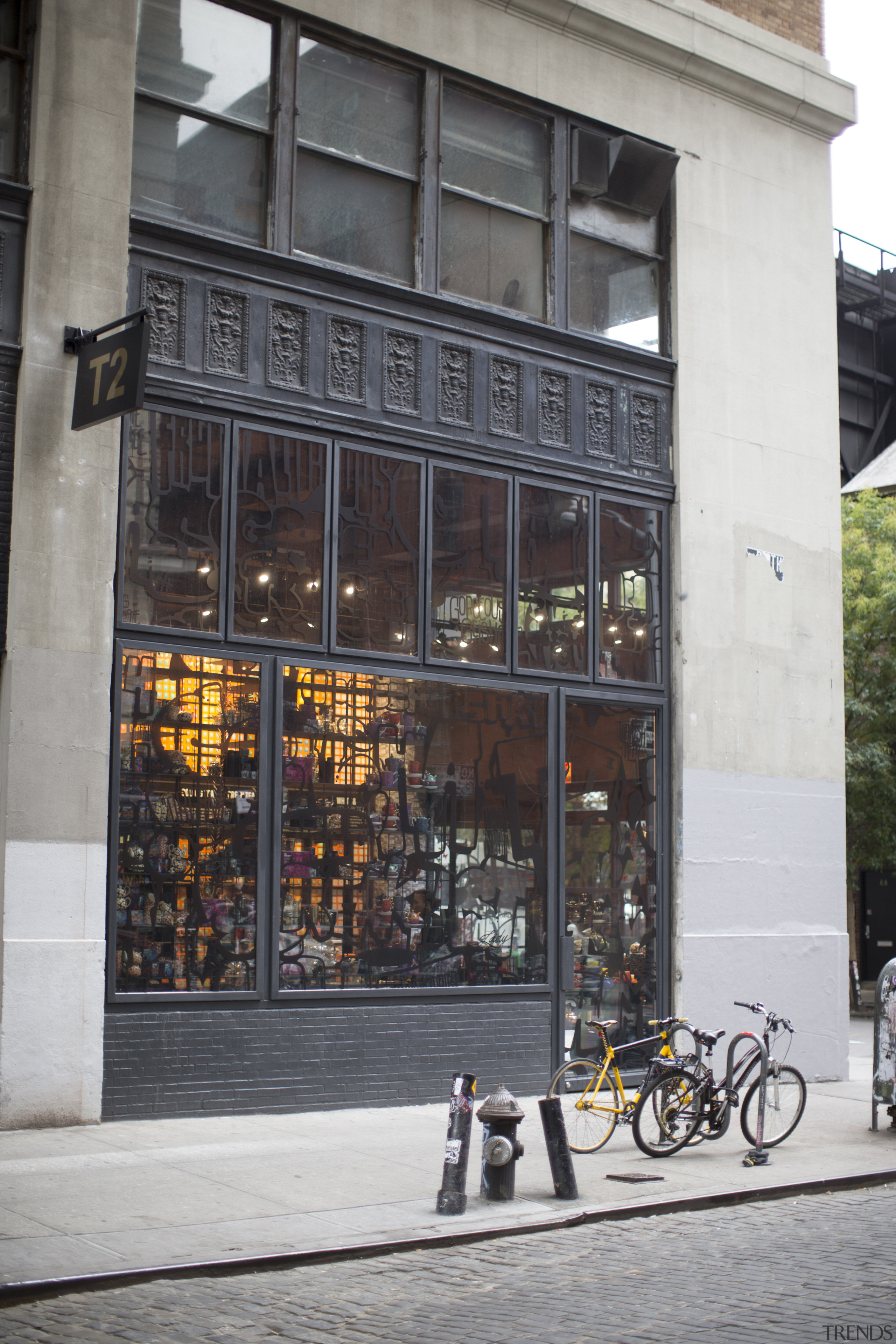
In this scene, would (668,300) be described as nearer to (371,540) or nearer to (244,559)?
(371,540)

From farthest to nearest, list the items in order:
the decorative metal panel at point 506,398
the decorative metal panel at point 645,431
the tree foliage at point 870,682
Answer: the tree foliage at point 870,682 < the decorative metal panel at point 645,431 < the decorative metal panel at point 506,398

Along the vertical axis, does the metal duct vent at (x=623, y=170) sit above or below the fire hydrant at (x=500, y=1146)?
above

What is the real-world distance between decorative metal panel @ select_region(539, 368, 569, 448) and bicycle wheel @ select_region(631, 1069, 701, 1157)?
6.48 m

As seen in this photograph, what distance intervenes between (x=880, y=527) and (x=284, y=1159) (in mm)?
22876

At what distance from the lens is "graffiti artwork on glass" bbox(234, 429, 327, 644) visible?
12031mm

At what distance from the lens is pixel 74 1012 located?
421 inches

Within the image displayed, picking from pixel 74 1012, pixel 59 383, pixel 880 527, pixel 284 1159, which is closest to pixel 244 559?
pixel 59 383

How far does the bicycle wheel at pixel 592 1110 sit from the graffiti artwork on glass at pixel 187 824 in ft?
9.40

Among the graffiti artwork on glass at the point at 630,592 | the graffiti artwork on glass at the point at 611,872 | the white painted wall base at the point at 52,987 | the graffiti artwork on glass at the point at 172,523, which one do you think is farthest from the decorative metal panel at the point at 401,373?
the white painted wall base at the point at 52,987

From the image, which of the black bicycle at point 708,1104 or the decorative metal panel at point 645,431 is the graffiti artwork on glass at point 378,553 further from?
the black bicycle at point 708,1104

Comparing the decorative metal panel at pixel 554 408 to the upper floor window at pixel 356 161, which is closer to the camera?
the upper floor window at pixel 356 161

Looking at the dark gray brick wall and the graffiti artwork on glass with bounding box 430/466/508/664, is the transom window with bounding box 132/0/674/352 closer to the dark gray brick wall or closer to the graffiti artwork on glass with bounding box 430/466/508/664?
the graffiti artwork on glass with bounding box 430/466/508/664

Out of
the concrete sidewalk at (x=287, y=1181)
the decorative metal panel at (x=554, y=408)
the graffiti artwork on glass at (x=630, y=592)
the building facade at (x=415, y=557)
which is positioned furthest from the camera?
the graffiti artwork on glass at (x=630, y=592)

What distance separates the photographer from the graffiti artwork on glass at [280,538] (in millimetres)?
12031
